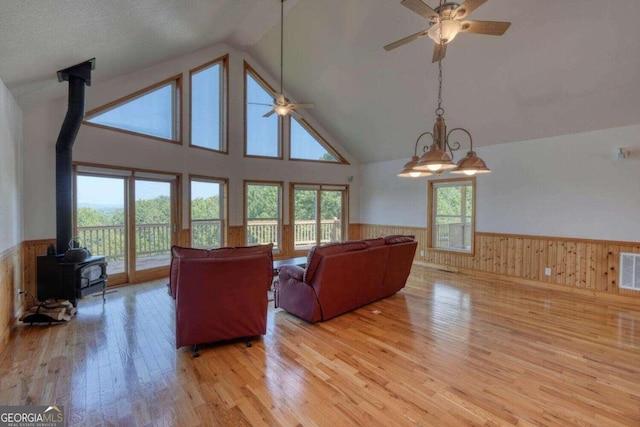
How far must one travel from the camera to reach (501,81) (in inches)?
182

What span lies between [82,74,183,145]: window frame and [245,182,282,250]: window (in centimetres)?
190

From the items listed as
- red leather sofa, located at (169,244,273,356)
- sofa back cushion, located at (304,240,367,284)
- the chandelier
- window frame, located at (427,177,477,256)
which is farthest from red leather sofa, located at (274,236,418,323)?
window frame, located at (427,177,477,256)

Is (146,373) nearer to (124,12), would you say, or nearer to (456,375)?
(456,375)

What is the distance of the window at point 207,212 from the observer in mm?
6098

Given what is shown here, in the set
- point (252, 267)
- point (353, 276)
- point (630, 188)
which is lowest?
point (353, 276)

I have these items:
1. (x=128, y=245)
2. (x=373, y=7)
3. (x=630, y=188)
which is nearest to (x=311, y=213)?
(x=128, y=245)

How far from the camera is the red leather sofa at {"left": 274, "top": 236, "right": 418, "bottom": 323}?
A: 3.40 m

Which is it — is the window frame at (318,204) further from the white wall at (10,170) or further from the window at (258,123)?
the white wall at (10,170)

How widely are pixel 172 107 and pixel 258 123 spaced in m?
2.01

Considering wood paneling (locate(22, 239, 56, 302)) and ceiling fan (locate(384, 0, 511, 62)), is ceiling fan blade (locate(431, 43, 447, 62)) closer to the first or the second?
ceiling fan (locate(384, 0, 511, 62))

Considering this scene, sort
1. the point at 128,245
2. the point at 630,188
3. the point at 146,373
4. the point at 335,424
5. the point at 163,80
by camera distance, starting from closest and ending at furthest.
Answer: the point at 335,424, the point at 146,373, the point at 630,188, the point at 128,245, the point at 163,80

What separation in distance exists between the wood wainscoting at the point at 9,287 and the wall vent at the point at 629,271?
8.07 m

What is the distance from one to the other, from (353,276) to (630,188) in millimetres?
4605

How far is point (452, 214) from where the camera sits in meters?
6.74
